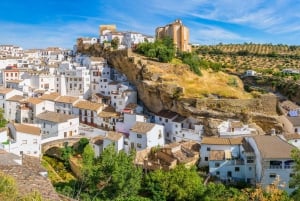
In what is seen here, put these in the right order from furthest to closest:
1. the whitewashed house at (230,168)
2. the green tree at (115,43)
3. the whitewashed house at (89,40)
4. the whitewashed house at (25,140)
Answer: the whitewashed house at (89,40), the green tree at (115,43), the whitewashed house at (25,140), the whitewashed house at (230,168)

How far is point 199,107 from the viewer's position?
3503 cm

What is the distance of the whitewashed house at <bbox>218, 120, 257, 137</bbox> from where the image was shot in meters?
31.6

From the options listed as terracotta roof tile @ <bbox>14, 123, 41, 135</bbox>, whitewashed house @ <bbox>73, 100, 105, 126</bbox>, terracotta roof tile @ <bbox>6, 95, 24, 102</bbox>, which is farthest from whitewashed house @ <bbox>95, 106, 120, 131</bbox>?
terracotta roof tile @ <bbox>6, 95, 24, 102</bbox>

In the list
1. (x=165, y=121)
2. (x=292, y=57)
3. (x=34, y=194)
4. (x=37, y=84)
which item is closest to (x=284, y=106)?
(x=165, y=121)

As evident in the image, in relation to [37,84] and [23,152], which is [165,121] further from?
[37,84]

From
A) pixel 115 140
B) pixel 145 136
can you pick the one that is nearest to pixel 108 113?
pixel 115 140

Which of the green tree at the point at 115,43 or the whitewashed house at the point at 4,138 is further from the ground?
the green tree at the point at 115,43

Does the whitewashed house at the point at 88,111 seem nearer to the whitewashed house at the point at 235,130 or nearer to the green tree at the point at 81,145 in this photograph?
the green tree at the point at 81,145

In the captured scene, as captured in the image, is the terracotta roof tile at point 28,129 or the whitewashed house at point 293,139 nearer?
the whitewashed house at point 293,139

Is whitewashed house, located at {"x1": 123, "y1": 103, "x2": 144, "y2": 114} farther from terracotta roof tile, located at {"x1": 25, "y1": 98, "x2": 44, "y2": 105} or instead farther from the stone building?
the stone building

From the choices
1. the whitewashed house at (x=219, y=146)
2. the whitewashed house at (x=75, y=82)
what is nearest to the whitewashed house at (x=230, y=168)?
the whitewashed house at (x=219, y=146)

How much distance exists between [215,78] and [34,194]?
38942 mm

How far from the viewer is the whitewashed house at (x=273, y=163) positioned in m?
24.6

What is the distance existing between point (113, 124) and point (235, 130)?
12.6 metres
